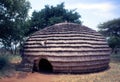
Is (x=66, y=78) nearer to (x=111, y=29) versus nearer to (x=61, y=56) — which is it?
(x=61, y=56)

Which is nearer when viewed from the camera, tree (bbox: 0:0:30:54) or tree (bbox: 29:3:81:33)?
tree (bbox: 0:0:30:54)

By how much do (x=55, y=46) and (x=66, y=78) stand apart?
2160mm

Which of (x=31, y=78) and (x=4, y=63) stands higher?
(x=4, y=63)

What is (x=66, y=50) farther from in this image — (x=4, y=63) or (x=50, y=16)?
(x=50, y=16)

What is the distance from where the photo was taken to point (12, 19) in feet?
49.0

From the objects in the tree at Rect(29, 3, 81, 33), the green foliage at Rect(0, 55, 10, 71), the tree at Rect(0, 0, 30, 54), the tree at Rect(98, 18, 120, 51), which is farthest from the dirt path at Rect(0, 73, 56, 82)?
the tree at Rect(98, 18, 120, 51)

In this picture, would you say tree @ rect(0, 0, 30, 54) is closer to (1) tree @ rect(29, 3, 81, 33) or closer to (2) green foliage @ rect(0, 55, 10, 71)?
(2) green foliage @ rect(0, 55, 10, 71)

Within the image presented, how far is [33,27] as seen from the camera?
85.9 feet

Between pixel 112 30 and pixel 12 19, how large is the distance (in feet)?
63.8

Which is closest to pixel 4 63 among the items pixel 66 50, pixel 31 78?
pixel 31 78

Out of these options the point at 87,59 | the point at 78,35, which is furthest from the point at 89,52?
the point at 78,35

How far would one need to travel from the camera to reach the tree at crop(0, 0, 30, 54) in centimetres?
1422

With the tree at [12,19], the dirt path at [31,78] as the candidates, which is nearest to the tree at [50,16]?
the tree at [12,19]

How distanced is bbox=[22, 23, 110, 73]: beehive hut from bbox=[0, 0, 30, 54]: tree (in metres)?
1.78
